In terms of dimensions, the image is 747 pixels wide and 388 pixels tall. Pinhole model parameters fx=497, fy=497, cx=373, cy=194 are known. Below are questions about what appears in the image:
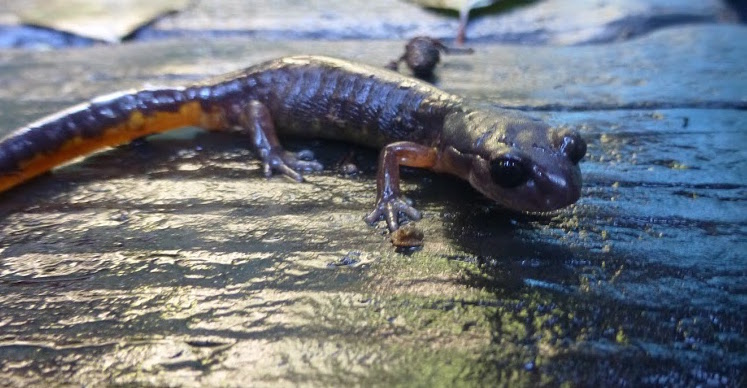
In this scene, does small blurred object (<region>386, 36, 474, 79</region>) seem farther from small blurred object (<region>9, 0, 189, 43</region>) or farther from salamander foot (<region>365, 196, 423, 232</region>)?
small blurred object (<region>9, 0, 189, 43</region>)

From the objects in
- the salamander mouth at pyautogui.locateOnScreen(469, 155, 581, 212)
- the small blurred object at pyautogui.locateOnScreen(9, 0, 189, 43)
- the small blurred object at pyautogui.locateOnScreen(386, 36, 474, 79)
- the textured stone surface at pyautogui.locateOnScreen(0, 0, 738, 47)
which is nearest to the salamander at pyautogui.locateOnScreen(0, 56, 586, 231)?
the salamander mouth at pyautogui.locateOnScreen(469, 155, 581, 212)

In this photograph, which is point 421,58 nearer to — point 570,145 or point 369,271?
point 570,145

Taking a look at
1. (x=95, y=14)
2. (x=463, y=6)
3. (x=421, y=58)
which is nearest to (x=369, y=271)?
(x=421, y=58)

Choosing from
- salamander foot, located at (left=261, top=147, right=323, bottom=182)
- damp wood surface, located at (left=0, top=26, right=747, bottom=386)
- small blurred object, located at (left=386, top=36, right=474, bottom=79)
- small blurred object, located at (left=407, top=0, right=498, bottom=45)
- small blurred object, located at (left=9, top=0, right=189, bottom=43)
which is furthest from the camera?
small blurred object, located at (left=407, top=0, right=498, bottom=45)

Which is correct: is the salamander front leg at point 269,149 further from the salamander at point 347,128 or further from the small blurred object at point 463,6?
the small blurred object at point 463,6

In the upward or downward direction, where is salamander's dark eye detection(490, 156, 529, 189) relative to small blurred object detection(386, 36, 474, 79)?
downward

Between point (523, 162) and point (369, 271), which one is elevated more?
point (523, 162)

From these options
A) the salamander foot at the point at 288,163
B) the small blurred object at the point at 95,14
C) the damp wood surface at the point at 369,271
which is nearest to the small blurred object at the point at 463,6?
the damp wood surface at the point at 369,271

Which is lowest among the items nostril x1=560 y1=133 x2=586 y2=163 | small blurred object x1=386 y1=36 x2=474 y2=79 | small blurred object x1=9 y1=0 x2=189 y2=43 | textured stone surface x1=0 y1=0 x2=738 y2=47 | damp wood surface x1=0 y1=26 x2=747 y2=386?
damp wood surface x1=0 y1=26 x2=747 y2=386
